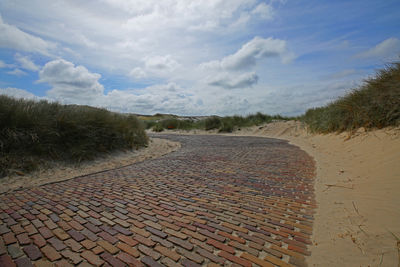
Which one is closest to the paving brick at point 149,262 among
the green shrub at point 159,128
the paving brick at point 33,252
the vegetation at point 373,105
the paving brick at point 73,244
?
the paving brick at point 73,244

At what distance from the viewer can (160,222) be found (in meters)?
2.57

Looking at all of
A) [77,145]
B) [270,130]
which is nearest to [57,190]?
[77,145]

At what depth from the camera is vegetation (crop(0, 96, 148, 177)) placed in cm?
532

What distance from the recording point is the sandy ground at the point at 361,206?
77.0 inches

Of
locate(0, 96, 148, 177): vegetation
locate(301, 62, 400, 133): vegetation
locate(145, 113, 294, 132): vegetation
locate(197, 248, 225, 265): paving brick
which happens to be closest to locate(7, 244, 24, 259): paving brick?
locate(197, 248, 225, 265): paving brick

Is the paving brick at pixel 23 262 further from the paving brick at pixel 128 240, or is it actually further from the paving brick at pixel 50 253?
the paving brick at pixel 128 240

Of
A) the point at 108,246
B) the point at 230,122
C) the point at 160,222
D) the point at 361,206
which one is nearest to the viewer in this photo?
the point at 108,246

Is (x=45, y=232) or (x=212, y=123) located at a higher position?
(x=212, y=123)

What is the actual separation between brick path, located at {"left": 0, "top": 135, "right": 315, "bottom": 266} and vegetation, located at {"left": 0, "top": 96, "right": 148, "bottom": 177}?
7.40 ft

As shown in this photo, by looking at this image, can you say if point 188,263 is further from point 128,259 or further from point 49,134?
point 49,134

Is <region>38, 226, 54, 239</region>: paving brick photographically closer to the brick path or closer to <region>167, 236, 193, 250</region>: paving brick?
the brick path

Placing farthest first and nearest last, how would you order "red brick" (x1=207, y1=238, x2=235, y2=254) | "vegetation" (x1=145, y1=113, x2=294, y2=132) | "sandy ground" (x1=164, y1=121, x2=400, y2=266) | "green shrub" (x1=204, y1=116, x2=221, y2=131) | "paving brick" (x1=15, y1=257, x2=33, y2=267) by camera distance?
"green shrub" (x1=204, y1=116, x2=221, y2=131), "vegetation" (x1=145, y1=113, x2=294, y2=132), "red brick" (x1=207, y1=238, x2=235, y2=254), "sandy ground" (x1=164, y1=121, x2=400, y2=266), "paving brick" (x1=15, y1=257, x2=33, y2=267)

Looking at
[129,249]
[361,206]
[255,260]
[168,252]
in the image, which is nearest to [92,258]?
[129,249]

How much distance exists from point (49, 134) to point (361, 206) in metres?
7.68
